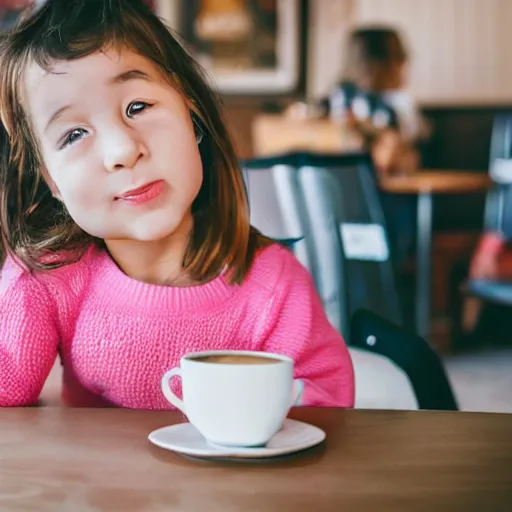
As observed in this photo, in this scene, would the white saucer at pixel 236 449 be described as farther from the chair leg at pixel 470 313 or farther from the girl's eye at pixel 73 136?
the chair leg at pixel 470 313

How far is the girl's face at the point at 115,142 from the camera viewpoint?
613mm

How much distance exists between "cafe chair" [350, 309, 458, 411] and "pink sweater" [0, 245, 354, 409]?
0.58ft

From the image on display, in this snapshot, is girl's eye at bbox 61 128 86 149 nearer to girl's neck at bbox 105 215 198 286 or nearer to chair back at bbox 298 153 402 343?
girl's neck at bbox 105 215 198 286

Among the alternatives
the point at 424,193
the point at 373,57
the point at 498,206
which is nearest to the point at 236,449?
the point at 424,193

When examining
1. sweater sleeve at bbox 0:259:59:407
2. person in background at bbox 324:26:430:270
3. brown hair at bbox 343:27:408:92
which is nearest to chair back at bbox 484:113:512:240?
person in background at bbox 324:26:430:270

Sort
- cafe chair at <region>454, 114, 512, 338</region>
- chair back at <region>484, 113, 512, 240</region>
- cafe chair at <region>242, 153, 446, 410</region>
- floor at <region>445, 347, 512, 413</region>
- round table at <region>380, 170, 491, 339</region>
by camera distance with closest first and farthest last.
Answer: cafe chair at <region>242, 153, 446, 410</region> → floor at <region>445, 347, 512, 413</region> → cafe chair at <region>454, 114, 512, 338</region> → round table at <region>380, 170, 491, 339</region> → chair back at <region>484, 113, 512, 240</region>

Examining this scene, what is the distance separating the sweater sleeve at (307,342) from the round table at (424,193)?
1872 millimetres

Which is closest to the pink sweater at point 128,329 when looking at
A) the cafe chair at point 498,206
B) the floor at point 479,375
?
the floor at point 479,375

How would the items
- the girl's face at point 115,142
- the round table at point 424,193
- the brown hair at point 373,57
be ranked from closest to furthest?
the girl's face at point 115,142 → the round table at point 424,193 → the brown hair at point 373,57

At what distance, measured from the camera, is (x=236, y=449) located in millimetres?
477

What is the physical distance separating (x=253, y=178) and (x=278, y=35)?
2765mm

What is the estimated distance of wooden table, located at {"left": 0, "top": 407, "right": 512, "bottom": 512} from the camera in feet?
1.39

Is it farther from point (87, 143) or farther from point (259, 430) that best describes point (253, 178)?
point (259, 430)

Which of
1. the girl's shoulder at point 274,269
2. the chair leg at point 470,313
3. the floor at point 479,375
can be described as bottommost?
the chair leg at point 470,313
